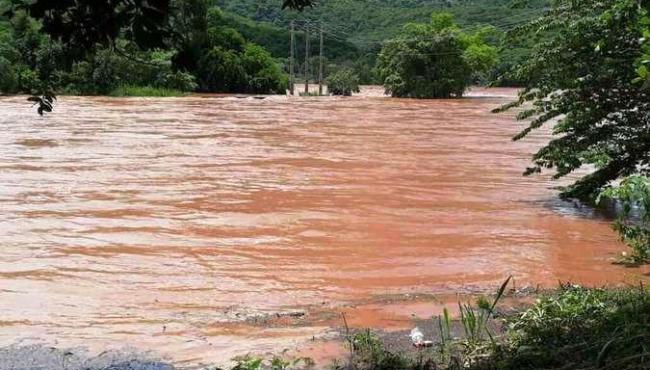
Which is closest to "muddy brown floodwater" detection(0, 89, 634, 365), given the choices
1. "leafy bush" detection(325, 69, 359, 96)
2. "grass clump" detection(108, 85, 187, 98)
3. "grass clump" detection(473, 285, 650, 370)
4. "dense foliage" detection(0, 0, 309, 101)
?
"grass clump" detection(473, 285, 650, 370)

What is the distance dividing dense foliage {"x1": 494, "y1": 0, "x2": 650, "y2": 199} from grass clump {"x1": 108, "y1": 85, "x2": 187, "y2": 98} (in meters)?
42.5

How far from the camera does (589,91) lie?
973 cm

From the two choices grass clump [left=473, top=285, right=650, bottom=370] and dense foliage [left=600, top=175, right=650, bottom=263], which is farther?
dense foliage [left=600, top=175, right=650, bottom=263]

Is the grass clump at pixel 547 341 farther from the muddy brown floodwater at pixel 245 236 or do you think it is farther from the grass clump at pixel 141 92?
the grass clump at pixel 141 92

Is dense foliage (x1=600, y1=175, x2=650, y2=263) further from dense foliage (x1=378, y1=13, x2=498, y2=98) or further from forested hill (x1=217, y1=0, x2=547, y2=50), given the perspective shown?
forested hill (x1=217, y1=0, x2=547, y2=50)

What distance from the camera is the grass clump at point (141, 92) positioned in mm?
50125

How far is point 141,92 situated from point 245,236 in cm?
4367

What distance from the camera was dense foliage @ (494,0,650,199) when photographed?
9219 mm

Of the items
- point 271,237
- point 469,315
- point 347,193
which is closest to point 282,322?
point 469,315

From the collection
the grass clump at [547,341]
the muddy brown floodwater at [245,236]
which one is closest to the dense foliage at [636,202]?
the muddy brown floodwater at [245,236]

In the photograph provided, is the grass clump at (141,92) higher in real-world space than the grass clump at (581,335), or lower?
lower

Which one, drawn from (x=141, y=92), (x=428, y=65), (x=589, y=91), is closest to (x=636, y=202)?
(x=589, y=91)

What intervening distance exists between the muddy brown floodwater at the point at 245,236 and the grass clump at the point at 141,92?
103 ft

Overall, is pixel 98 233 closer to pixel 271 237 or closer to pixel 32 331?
pixel 271 237
